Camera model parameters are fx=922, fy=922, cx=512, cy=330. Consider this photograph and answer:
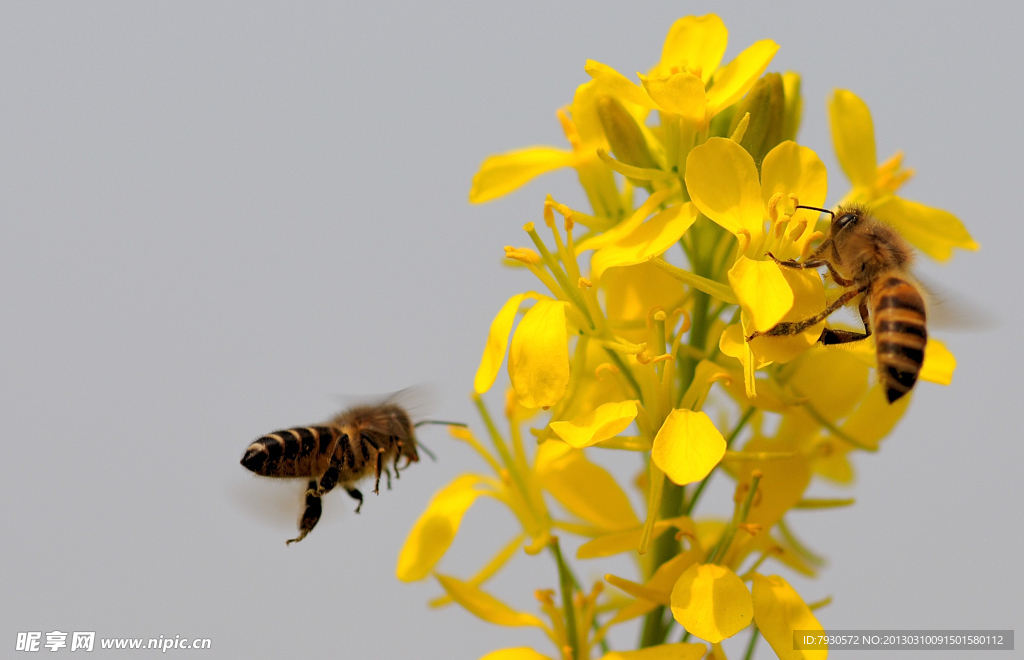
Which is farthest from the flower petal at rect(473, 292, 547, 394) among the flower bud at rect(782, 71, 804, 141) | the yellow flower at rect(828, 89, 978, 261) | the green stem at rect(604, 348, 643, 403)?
the yellow flower at rect(828, 89, 978, 261)

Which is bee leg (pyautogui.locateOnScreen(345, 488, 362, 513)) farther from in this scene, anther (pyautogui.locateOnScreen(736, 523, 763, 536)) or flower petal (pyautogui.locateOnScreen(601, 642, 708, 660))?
anther (pyautogui.locateOnScreen(736, 523, 763, 536))

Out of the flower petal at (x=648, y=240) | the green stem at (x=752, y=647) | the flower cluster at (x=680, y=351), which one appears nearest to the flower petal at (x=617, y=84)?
the flower cluster at (x=680, y=351)

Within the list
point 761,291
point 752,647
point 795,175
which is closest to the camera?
point 761,291

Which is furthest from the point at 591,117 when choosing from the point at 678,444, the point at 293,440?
the point at 293,440

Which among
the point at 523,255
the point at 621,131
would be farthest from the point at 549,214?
the point at 621,131

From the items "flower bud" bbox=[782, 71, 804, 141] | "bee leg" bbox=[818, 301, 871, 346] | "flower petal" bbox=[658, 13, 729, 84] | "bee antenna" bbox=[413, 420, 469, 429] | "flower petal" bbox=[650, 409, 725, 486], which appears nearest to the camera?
"flower petal" bbox=[650, 409, 725, 486]

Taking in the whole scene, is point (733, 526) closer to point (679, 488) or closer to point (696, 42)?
point (679, 488)

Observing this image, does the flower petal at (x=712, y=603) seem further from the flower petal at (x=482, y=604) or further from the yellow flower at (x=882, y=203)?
the yellow flower at (x=882, y=203)
